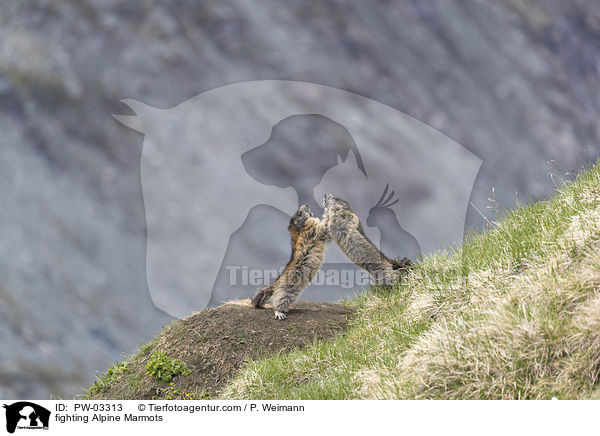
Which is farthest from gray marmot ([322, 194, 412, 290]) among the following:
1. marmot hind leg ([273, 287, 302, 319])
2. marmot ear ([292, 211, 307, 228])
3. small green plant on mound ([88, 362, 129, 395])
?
small green plant on mound ([88, 362, 129, 395])

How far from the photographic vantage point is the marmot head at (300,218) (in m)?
7.28

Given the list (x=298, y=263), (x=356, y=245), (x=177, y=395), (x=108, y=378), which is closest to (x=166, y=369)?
(x=177, y=395)

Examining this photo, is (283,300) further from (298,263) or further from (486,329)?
(486,329)

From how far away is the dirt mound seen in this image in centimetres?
625

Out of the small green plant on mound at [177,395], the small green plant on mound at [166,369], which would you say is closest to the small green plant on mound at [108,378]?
the small green plant on mound at [166,369]

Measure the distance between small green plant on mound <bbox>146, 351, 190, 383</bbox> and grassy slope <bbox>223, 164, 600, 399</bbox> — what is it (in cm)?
84

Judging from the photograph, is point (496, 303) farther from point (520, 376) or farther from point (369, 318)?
point (369, 318)

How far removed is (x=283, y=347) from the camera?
21.6ft
